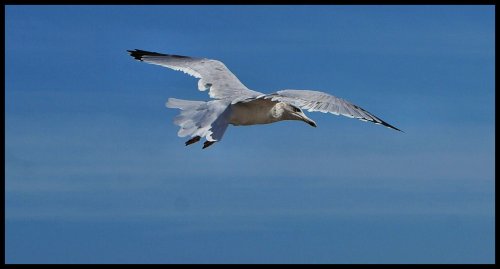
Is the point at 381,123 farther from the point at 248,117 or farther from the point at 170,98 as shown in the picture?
the point at 170,98

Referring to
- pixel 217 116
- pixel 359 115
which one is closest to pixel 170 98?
pixel 217 116

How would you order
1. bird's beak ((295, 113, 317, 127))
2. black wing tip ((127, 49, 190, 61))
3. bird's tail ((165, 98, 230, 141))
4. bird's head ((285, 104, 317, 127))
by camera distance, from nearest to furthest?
1. bird's tail ((165, 98, 230, 141))
2. bird's head ((285, 104, 317, 127))
3. bird's beak ((295, 113, 317, 127))
4. black wing tip ((127, 49, 190, 61))

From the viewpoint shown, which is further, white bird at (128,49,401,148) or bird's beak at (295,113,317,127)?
bird's beak at (295,113,317,127)

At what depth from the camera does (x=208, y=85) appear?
11844 mm

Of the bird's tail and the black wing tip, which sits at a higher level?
the black wing tip

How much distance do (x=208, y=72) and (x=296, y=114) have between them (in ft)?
5.56

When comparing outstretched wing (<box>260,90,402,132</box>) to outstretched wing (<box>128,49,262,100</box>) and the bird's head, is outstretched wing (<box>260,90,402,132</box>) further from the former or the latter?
the bird's head

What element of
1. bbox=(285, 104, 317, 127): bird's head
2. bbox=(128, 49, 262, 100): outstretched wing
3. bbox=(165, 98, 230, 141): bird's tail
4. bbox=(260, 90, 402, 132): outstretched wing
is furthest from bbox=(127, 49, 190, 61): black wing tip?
bbox=(260, 90, 402, 132): outstretched wing

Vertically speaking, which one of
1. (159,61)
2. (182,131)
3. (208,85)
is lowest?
(182,131)

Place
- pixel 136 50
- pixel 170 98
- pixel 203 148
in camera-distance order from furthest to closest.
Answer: pixel 136 50 → pixel 203 148 → pixel 170 98

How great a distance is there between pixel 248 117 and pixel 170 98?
1008mm

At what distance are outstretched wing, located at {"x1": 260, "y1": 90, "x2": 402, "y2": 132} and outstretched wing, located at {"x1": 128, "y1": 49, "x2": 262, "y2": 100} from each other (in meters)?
0.57

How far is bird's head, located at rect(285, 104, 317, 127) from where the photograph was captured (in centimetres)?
1114

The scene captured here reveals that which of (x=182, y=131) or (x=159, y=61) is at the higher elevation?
(x=159, y=61)
